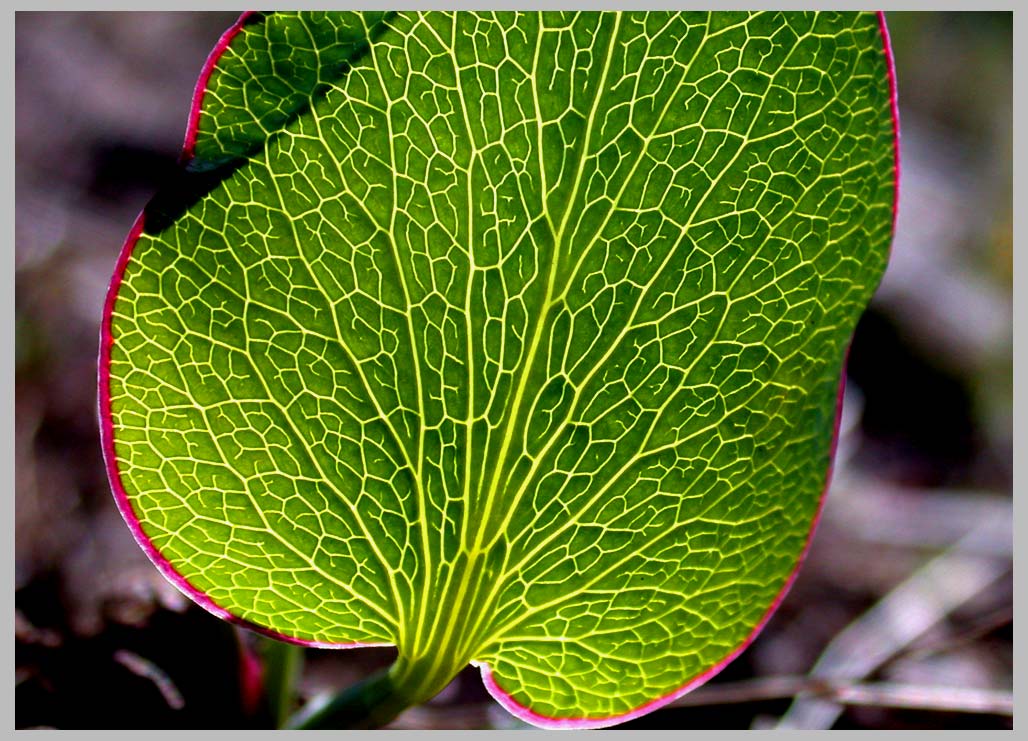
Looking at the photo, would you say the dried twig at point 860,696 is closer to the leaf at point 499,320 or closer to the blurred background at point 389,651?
the blurred background at point 389,651

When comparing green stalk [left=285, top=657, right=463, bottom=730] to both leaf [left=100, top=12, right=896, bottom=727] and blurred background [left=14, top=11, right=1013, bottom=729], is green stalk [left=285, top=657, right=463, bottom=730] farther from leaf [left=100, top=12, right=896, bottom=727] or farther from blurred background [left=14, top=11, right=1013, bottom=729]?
blurred background [left=14, top=11, right=1013, bottom=729]

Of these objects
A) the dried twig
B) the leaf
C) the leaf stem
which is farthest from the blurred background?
the leaf

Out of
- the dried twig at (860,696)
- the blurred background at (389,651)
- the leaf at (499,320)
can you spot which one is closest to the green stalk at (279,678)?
the blurred background at (389,651)

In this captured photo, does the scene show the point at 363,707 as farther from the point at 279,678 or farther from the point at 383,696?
the point at 279,678

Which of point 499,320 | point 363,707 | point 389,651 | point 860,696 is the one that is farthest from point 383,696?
point 860,696

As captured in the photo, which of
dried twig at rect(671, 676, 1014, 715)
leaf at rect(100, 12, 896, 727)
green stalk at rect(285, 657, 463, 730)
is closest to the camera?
leaf at rect(100, 12, 896, 727)

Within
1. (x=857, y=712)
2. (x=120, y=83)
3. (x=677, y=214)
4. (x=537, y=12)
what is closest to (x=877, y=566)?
(x=857, y=712)
